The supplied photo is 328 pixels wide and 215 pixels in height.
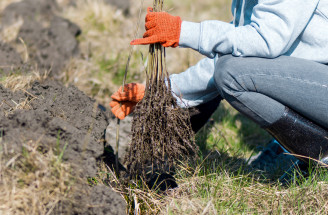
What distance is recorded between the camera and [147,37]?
1.91m

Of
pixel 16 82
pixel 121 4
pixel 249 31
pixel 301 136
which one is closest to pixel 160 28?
pixel 249 31

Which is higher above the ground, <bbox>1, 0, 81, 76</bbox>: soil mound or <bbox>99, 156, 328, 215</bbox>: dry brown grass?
<bbox>1, 0, 81, 76</bbox>: soil mound

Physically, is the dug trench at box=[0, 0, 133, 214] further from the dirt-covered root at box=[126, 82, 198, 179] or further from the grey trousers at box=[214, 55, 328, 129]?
the grey trousers at box=[214, 55, 328, 129]

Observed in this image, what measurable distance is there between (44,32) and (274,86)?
276cm

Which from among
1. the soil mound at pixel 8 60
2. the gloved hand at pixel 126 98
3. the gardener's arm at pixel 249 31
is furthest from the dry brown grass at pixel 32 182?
the soil mound at pixel 8 60

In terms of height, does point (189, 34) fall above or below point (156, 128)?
above

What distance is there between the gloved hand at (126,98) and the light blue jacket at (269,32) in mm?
245

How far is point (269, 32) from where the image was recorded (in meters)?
1.83

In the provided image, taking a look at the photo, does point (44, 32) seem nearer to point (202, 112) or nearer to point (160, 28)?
point (202, 112)

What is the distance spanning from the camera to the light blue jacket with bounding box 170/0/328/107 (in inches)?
71.1

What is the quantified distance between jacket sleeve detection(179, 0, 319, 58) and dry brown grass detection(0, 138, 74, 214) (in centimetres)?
88

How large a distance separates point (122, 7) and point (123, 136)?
2.68 metres

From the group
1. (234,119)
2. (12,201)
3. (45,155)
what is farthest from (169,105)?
(234,119)

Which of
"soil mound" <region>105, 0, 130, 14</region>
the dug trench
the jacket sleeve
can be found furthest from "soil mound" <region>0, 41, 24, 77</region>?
"soil mound" <region>105, 0, 130, 14</region>
